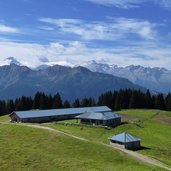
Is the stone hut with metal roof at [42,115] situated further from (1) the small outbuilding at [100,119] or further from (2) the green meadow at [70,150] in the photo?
(2) the green meadow at [70,150]

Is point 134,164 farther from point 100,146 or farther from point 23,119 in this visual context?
point 23,119

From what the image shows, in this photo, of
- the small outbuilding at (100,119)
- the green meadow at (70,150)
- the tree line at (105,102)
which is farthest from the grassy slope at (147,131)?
the tree line at (105,102)

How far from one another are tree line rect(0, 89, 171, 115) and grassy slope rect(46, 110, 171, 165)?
31.0 meters

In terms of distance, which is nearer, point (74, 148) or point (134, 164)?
point (134, 164)

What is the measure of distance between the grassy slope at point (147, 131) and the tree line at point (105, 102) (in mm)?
31044

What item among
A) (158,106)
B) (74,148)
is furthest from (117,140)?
(158,106)

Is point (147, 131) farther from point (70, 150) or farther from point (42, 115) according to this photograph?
point (70, 150)

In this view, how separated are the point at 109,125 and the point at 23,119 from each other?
27.0m

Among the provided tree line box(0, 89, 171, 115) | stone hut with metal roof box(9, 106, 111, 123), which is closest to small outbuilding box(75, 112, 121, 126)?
stone hut with metal roof box(9, 106, 111, 123)

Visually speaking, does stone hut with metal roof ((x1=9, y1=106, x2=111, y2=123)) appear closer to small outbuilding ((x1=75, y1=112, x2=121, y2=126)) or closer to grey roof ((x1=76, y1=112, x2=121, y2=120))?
small outbuilding ((x1=75, y1=112, x2=121, y2=126))

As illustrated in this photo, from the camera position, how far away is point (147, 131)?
378 ft

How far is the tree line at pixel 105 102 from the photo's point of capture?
171000mm

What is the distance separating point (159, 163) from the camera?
7269 centimetres

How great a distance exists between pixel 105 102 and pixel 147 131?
2726 inches
